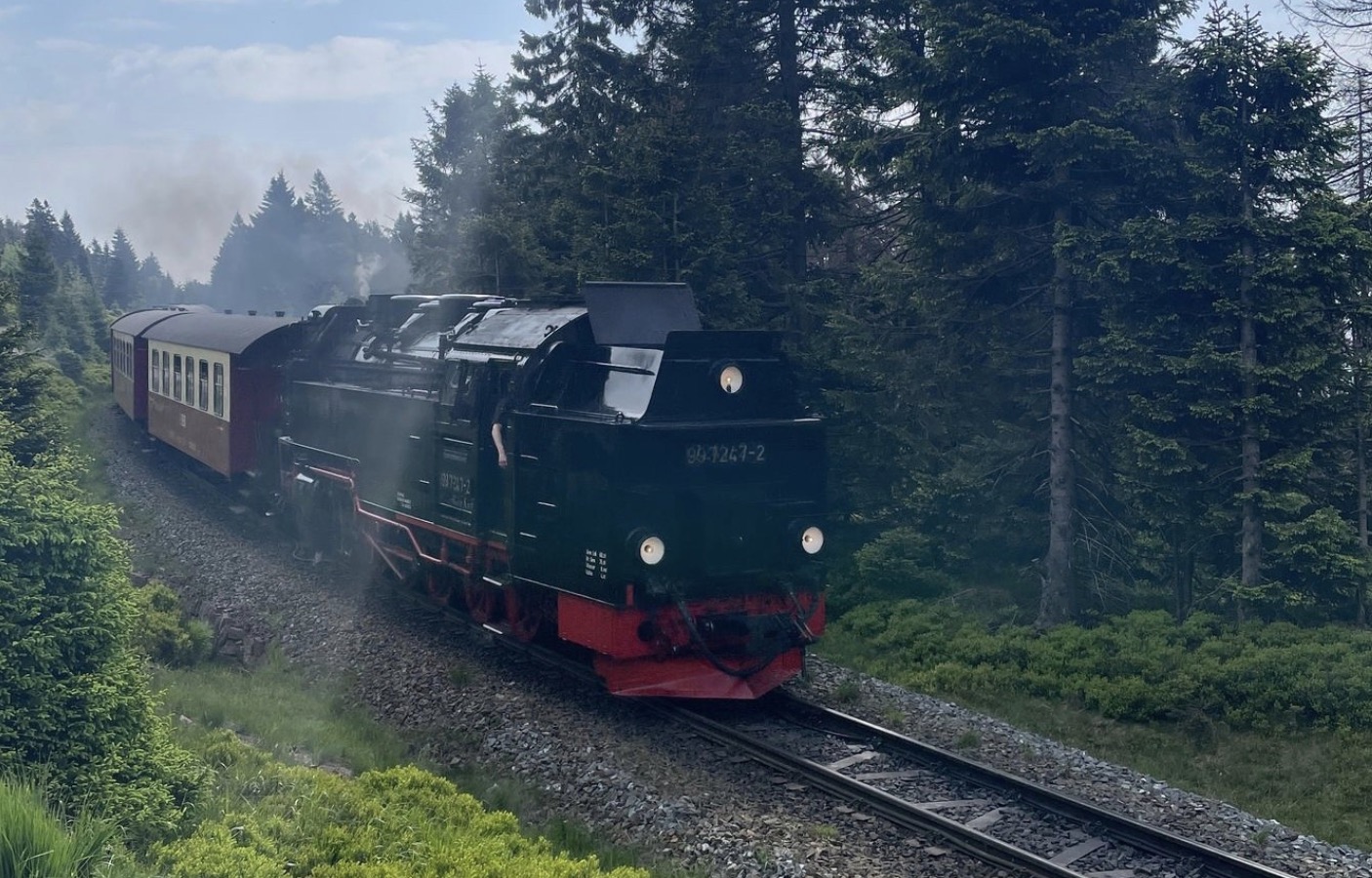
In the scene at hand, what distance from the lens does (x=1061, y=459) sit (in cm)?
1381

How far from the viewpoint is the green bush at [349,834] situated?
18.9 feet

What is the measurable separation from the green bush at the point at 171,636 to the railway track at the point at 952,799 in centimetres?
576

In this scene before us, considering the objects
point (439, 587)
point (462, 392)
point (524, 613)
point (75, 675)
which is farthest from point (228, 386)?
point (75, 675)

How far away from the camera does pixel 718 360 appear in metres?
10.1

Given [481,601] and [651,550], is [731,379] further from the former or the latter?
[481,601]

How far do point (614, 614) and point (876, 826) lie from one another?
9.54 feet

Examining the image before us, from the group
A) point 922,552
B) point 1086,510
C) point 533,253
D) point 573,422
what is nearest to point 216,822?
point 573,422

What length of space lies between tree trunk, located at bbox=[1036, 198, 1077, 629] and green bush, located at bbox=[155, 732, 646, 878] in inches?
332

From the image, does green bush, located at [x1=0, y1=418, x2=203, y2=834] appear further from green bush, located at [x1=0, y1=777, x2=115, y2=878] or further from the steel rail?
the steel rail

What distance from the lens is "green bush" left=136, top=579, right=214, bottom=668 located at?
1205 cm

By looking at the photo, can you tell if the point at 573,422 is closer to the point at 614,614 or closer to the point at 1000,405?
the point at 614,614

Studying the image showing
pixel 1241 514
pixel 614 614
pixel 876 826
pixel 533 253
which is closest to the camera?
pixel 876 826

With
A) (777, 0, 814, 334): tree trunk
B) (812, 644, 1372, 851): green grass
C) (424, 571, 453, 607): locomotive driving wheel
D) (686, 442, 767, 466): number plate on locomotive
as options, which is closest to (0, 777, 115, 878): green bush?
(686, 442, 767, 466): number plate on locomotive

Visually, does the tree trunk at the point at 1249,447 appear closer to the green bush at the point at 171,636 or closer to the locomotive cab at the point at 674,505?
the locomotive cab at the point at 674,505
